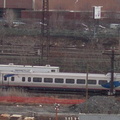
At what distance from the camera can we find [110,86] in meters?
11.4

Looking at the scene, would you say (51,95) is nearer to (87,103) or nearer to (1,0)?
(87,103)

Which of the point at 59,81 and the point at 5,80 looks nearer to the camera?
the point at 59,81

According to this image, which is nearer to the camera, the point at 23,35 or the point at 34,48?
the point at 34,48

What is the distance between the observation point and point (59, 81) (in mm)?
11633

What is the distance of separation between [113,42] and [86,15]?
5613 millimetres

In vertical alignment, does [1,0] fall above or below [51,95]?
above

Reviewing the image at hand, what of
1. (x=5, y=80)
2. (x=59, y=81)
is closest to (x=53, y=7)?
(x=5, y=80)

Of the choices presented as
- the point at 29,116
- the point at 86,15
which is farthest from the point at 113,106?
the point at 86,15

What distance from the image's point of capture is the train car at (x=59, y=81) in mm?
11477

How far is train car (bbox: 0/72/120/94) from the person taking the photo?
11.5 metres

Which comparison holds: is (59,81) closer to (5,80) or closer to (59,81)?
(59,81)

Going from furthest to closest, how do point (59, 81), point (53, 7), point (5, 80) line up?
point (53, 7)
point (5, 80)
point (59, 81)

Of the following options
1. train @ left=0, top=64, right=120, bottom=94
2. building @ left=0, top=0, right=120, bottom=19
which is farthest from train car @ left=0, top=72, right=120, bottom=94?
building @ left=0, top=0, right=120, bottom=19

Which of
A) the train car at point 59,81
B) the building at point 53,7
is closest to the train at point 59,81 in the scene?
the train car at point 59,81
